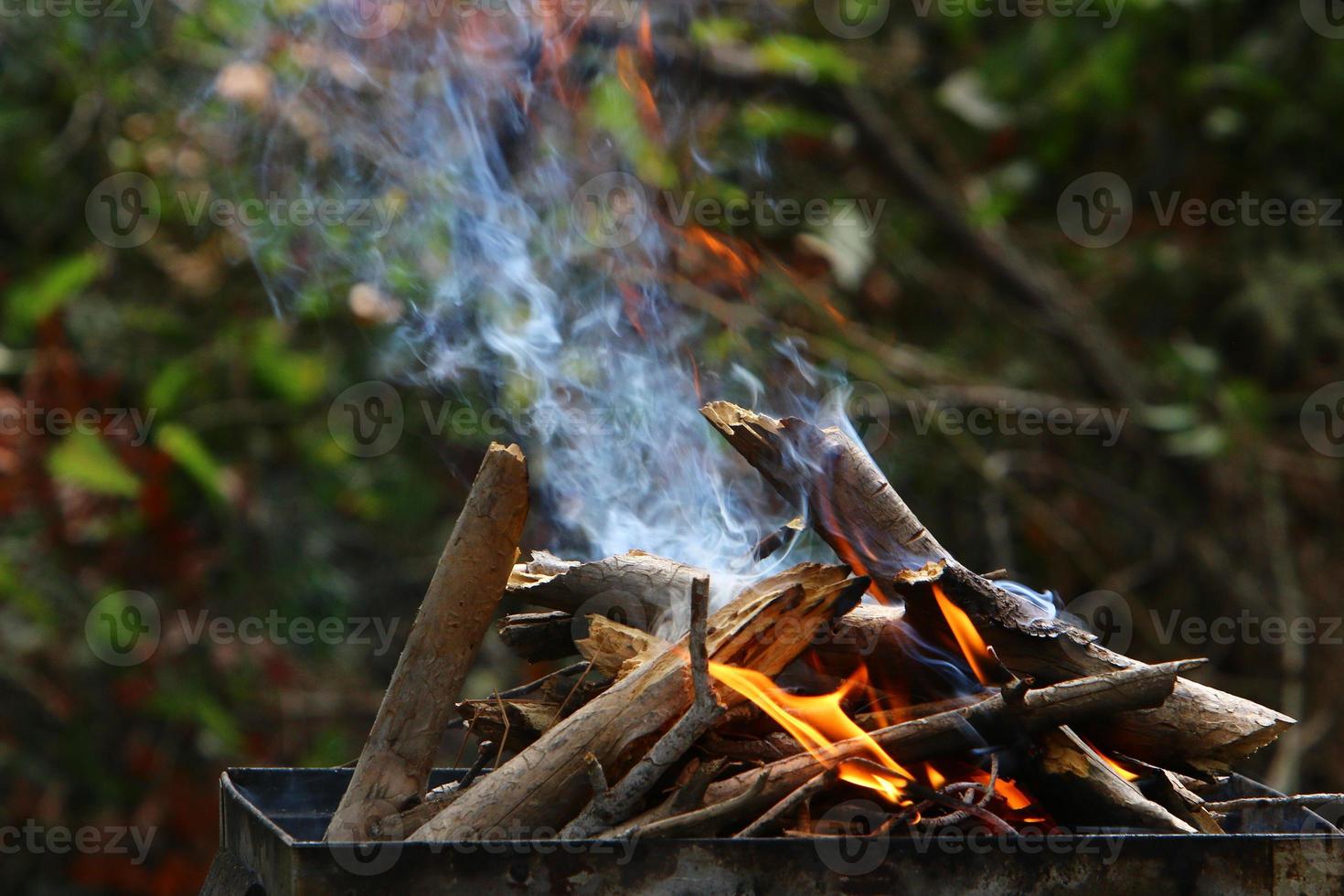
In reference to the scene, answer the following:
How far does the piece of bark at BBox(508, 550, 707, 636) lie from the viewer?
2.27m

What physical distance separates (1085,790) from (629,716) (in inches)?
26.4

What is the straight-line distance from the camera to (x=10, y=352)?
4.70 m

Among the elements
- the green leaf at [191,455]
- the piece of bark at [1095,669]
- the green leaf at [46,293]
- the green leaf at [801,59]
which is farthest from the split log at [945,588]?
the green leaf at [46,293]

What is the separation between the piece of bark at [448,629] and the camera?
203 centimetres

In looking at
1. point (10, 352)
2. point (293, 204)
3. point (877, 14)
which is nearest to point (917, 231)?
point (877, 14)

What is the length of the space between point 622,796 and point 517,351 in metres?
1.46

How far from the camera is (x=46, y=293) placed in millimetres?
4621

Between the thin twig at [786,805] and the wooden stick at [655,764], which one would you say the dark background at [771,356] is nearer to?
the wooden stick at [655,764]

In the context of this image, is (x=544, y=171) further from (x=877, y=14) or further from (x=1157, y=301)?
(x=1157, y=301)

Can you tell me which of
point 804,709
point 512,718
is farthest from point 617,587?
point 804,709

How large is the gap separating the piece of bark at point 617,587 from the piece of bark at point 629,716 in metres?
0.19

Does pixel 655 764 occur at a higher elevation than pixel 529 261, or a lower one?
higher

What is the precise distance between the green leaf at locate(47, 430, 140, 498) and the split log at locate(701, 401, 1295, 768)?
3.00 meters

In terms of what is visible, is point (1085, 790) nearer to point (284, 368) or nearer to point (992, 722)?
point (992, 722)
